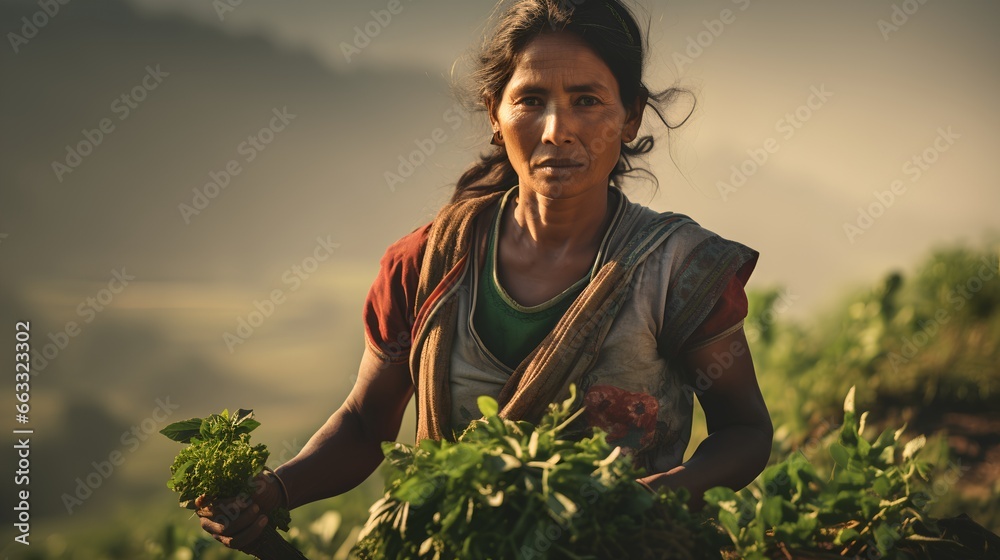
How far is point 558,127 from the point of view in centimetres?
261

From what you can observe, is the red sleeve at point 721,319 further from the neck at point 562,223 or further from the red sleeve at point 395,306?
the red sleeve at point 395,306

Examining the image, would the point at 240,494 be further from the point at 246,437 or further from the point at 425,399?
the point at 425,399

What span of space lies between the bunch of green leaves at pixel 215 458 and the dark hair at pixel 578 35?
124cm

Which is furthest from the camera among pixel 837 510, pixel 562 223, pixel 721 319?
pixel 562 223

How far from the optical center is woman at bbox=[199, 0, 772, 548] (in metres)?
2.66

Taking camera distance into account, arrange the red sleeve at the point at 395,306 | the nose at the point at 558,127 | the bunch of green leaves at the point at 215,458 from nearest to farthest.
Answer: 1. the bunch of green leaves at the point at 215,458
2. the nose at the point at 558,127
3. the red sleeve at the point at 395,306

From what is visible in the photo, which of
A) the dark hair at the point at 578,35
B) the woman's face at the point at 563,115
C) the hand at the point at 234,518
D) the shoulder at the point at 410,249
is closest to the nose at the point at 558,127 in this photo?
the woman's face at the point at 563,115

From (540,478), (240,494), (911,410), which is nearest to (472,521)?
(540,478)

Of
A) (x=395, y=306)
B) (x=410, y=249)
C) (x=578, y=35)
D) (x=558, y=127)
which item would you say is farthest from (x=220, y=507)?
(x=578, y=35)

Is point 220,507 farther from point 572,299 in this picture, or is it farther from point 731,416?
point 731,416

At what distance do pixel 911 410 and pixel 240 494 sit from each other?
4.82m

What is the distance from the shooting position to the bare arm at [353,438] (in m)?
2.84

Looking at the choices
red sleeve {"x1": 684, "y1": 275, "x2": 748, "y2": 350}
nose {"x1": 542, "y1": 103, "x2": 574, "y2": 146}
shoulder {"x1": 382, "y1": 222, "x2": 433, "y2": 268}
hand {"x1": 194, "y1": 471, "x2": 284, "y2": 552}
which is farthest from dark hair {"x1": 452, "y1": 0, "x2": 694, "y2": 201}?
hand {"x1": 194, "y1": 471, "x2": 284, "y2": 552}

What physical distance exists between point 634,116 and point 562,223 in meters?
0.40
